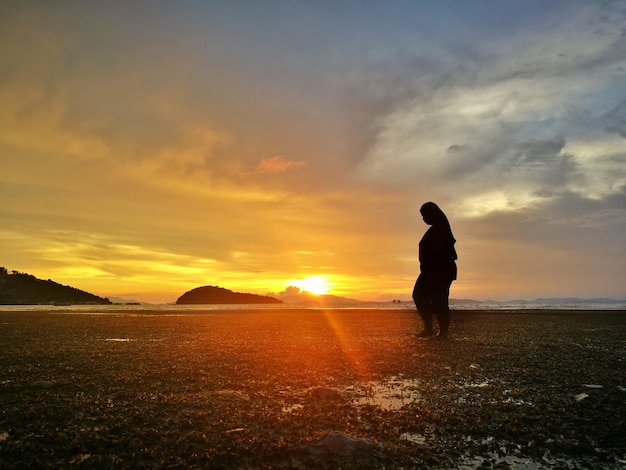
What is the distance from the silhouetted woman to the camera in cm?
1223

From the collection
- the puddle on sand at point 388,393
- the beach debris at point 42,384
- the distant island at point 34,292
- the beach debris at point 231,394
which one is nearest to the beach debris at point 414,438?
the puddle on sand at point 388,393

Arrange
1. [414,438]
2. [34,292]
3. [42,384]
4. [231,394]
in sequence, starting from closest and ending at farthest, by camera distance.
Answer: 1. [414,438]
2. [231,394]
3. [42,384]
4. [34,292]

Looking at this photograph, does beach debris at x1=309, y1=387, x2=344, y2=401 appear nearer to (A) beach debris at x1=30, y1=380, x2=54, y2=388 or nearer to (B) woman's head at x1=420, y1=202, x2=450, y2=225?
(A) beach debris at x1=30, y1=380, x2=54, y2=388

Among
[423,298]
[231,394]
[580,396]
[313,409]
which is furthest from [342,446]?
[423,298]

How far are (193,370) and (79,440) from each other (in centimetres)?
378

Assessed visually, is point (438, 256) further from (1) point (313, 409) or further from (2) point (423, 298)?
(1) point (313, 409)

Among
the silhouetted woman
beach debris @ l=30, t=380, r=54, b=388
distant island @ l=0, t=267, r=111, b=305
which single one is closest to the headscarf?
the silhouetted woman

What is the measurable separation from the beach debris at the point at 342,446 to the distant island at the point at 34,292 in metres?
83.5

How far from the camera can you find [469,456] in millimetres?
4004

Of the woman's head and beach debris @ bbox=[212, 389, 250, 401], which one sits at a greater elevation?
the woman's head

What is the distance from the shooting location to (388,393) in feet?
20.8

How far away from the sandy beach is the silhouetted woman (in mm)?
2458

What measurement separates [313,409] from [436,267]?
7.89 meters

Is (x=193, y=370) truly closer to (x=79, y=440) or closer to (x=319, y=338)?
(x=79, y=440)
